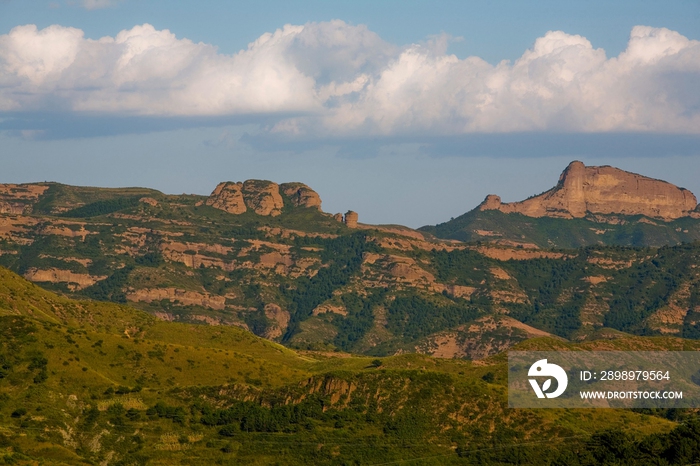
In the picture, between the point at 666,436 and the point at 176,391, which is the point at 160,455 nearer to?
the point at 176,391

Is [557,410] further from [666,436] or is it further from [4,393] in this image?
[4,393]

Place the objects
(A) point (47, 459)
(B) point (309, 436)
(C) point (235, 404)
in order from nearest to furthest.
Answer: (A) point (47, 459) → (B) point (309, 436) → (C) point (235, 404)

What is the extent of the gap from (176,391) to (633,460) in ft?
196

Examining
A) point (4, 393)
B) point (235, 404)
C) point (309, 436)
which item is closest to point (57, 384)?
point (4, 393)

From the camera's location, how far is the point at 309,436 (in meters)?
154

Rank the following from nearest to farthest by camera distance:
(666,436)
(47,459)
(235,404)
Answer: (47,459) → (666,436) → (235,404)

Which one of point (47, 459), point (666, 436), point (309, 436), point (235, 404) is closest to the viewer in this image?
point (47, 459)

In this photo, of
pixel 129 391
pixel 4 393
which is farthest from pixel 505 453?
pixel 4 393

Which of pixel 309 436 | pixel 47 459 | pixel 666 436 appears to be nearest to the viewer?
pixel 47 459

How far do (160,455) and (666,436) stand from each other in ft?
171

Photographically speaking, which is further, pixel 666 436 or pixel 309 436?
pixel 309 436

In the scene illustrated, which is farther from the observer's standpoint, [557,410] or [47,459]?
[557,410]

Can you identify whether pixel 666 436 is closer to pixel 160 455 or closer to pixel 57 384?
pixel 160 455

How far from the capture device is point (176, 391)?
556 ft
